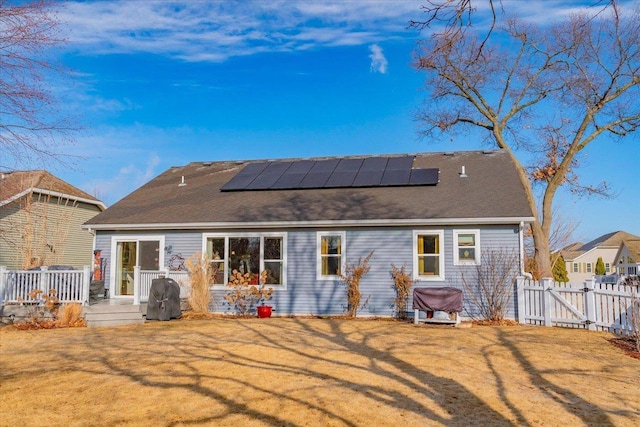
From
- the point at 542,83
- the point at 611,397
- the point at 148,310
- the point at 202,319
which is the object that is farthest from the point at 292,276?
the point at 542,83

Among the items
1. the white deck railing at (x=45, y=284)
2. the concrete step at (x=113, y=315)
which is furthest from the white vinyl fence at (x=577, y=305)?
the white deck railing at (x=45, y=284)

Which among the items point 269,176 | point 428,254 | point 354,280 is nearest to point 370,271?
point 354,280

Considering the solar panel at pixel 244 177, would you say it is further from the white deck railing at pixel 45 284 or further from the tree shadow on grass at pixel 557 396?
the tree shadow on grass at pixel 557 396

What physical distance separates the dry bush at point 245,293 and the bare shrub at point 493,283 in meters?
A: 5.60

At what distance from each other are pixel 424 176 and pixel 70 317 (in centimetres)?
1113

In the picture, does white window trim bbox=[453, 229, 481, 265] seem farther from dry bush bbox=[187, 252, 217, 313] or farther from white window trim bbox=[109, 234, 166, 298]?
white window trim bbox=[109, 234, 166, 298]

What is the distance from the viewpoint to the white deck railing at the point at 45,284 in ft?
44.5

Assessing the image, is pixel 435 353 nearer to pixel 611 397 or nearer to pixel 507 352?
pixel 507 352

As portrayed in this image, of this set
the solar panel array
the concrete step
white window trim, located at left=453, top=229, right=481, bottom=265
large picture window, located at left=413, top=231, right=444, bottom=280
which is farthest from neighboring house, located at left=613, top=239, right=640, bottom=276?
the concrete step

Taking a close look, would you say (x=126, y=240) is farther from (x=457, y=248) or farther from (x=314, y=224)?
(x=457, y=248)

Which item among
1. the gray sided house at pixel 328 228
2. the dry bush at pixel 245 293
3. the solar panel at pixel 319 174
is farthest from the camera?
the solar panel at pixel 319 174

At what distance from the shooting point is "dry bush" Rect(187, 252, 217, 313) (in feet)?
48.7

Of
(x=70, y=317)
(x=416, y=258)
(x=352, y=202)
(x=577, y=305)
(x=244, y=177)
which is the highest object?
(x=244, y=177)

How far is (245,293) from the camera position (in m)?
15.1
